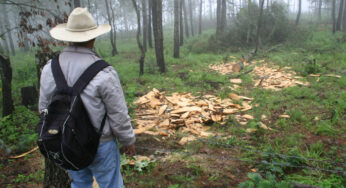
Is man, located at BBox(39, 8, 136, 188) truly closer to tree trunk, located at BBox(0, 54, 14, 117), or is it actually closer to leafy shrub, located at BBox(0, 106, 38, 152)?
leafy shrub, located at BBox(0, 106, 38, 152)

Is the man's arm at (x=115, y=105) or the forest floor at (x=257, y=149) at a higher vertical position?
the man's arm at (x=115, y=105)

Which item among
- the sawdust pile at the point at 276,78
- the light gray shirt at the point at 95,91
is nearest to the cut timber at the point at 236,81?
the sawdust pile at the point at 276,78

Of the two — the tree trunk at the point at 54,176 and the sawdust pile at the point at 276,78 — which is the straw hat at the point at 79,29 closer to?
the tree trunk at the point at 54,176

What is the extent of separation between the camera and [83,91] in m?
1.85

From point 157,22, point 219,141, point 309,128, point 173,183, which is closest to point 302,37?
point 157,22

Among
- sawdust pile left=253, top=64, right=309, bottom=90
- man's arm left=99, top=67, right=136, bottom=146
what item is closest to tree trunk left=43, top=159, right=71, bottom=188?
man's arm left=99, top=67, right=136, bottom=146

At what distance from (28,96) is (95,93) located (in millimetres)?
6535

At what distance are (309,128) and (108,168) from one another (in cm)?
452

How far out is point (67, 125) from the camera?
1768mm

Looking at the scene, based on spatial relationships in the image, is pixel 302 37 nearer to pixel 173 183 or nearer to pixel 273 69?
pixel 273 69

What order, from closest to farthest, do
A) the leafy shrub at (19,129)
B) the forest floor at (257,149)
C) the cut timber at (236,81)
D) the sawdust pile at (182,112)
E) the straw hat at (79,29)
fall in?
1. the straw hat at (79,29)
2. the forest floor at (257,149)
3. the leafy shrub at (19,129)
4. the sawdust pile at (182,112)
5. the cut timber at (236,81)

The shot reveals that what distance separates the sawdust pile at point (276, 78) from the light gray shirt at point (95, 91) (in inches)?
272

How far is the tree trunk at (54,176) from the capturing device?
2.82 metres

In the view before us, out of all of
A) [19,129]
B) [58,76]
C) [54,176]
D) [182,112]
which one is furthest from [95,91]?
[19,129]
